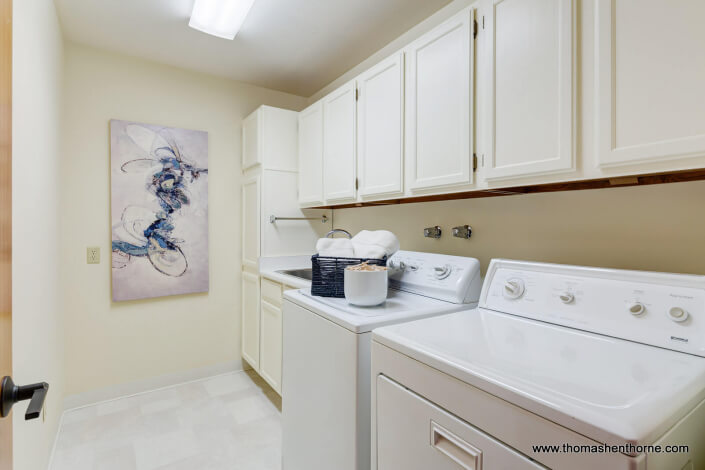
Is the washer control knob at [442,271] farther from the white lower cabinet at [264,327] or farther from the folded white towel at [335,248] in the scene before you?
the white lower cabinet at [264,327]

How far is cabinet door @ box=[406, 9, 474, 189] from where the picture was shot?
1.41m

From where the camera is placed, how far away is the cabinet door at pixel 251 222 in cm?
269

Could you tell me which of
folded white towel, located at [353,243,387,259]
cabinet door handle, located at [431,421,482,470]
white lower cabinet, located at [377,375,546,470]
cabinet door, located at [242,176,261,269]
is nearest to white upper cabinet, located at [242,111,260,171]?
cabinet door, located at [242,176,261,269]

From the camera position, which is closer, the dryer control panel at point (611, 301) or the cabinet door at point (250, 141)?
the dryer control panel at point (611, 301)

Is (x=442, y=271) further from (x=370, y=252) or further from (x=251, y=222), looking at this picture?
(x=251, y=222)

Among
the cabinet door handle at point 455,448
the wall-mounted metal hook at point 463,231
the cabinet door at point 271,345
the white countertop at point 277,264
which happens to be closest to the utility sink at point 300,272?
the white countertop at point 277,264

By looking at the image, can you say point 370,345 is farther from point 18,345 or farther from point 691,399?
point 18,345

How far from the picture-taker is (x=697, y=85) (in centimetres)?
84

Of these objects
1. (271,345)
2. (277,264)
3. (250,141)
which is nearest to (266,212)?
(277,264)

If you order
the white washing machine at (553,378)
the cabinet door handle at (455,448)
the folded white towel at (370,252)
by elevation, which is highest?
the folded white towel at (370,252)

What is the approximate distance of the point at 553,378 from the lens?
2.33ft

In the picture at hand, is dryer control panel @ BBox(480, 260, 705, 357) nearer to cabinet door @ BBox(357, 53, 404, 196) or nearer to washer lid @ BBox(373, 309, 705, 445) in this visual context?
washer lid @ BBox(373, 309, 705, 445)

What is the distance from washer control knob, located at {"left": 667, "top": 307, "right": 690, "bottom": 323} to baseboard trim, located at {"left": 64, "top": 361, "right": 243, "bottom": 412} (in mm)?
2925

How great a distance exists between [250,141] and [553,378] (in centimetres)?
269
